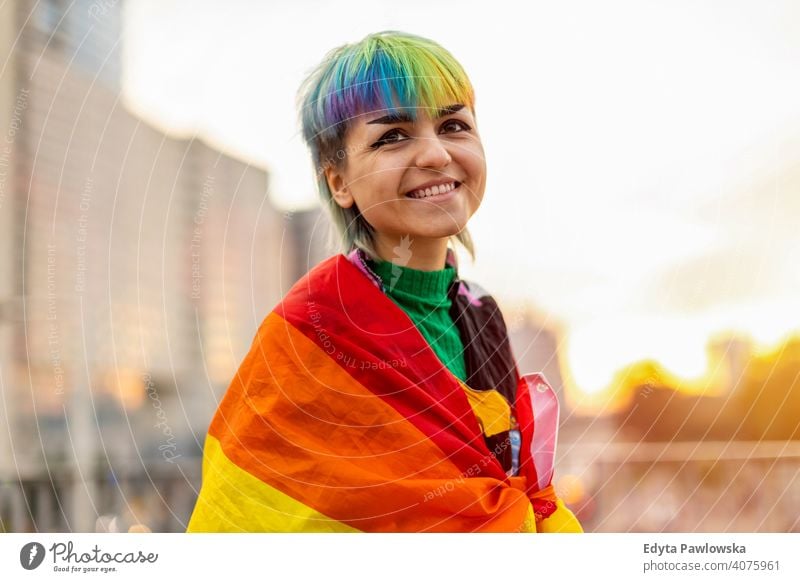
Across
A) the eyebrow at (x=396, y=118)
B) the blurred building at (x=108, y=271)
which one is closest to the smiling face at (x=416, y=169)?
the eyebrow at (x=396, y=118)

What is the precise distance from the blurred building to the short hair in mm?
152

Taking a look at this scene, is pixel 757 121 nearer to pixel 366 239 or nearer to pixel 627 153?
pixel 627 153

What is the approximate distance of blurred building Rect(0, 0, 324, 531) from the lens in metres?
1.04

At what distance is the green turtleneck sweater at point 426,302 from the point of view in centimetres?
77

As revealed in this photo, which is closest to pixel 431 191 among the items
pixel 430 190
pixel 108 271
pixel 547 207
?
pixel 430 190

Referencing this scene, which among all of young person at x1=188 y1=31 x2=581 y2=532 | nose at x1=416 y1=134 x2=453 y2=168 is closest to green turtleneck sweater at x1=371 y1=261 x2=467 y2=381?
young person at x1=188 y1=31 x2=581 y2=532

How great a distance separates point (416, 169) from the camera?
2.44 feet

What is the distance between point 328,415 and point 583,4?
66 centimetres

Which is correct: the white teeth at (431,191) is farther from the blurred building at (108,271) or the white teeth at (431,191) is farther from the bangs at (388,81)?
the blurred building at (108,271)

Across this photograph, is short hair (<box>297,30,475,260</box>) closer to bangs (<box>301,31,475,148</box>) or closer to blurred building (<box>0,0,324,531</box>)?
bangs (<box>301,31,475,148</box>)

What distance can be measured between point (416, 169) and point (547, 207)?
302 mm

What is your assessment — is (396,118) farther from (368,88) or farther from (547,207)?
(547,207)

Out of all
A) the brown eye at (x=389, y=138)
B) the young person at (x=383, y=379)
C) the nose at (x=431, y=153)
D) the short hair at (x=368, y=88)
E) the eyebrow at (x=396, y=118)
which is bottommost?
the young person at (x=383, y=379)
